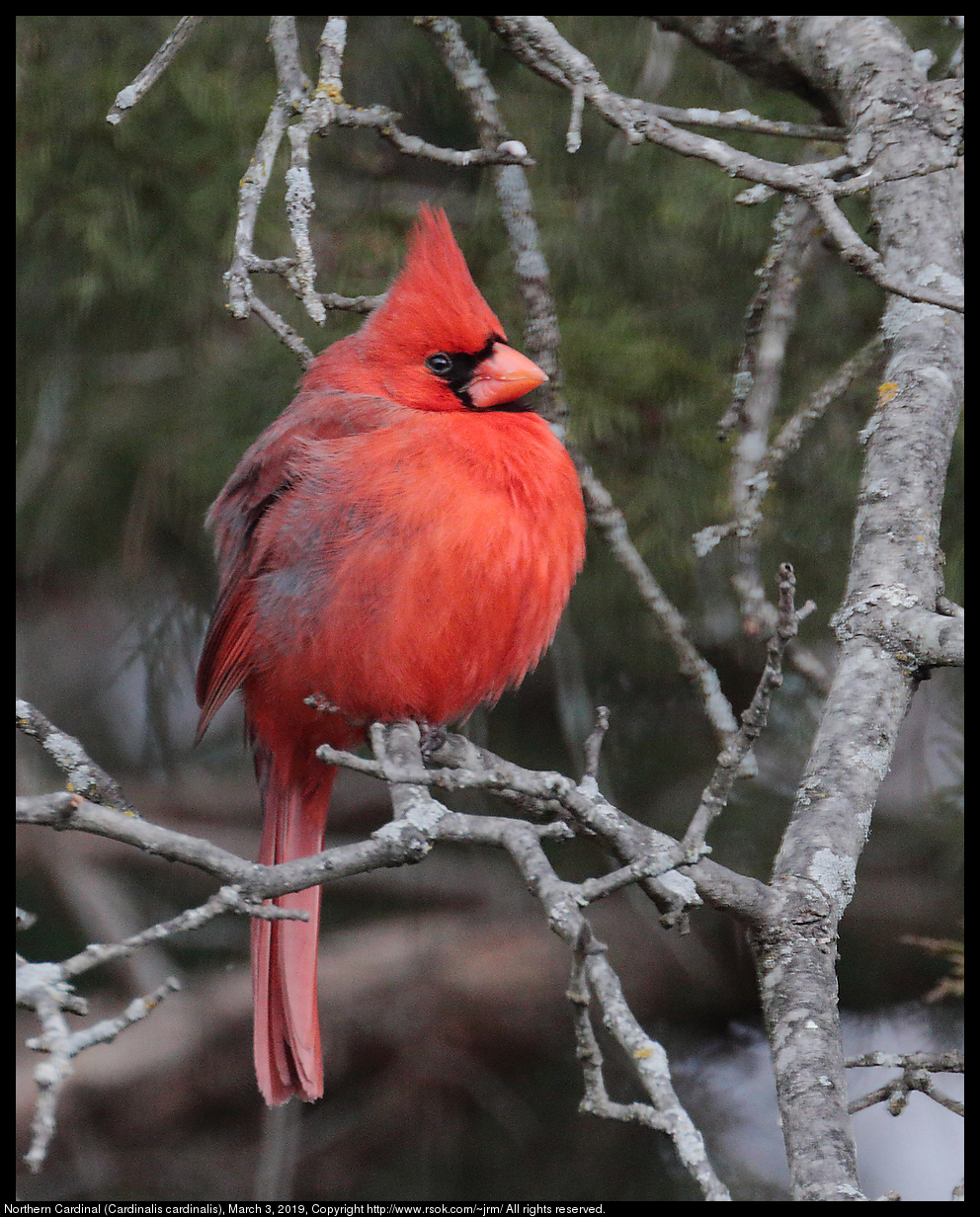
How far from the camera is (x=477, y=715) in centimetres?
302

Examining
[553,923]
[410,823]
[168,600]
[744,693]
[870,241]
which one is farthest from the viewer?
[168,600]

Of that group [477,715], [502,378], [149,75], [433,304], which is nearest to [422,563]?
[502,378]

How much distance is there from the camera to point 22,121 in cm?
244

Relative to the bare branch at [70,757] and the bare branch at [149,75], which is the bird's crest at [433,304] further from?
the bare branch at [70,757]

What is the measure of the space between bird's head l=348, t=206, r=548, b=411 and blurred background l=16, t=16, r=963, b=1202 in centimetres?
26

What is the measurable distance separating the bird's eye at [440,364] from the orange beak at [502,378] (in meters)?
0.05

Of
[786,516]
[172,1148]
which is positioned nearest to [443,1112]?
[172,1148]

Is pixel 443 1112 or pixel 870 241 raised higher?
pixel 870 241

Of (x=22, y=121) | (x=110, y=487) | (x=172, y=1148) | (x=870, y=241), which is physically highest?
(x=22, y=121)

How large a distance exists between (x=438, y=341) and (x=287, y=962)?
3.93ft

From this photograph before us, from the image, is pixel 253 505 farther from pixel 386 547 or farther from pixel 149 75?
pixel 149 75
